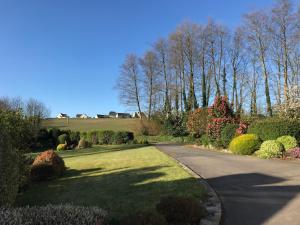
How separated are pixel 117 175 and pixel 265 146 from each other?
768 cm

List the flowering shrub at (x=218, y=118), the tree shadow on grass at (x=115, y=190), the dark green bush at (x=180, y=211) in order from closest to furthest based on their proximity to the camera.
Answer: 1. the dark green bush at (x=180, y=211)
2. the tree shadow on grass at (x=115, y=190)
3. the flowering shrub at (x=218, y=118)

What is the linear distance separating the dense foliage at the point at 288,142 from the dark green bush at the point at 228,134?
19.5 feet

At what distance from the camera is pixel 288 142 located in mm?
16328

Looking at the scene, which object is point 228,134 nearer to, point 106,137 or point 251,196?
point 251,196

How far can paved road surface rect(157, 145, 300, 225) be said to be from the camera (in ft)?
20.8

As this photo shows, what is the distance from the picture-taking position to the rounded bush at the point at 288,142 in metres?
16.1

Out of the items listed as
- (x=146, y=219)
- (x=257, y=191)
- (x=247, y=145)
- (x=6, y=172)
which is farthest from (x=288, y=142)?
(x=6, y=172)

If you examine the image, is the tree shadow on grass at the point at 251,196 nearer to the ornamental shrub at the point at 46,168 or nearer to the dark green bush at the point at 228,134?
the ornamental shrub at the point at 46,168

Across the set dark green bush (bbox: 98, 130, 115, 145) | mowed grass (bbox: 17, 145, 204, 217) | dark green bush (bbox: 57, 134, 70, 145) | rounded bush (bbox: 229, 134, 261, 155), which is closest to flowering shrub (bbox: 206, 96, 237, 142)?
rounded bush (bbox: 229, 134, 261, 155)

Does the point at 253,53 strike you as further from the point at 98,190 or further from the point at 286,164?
the point at 98,190

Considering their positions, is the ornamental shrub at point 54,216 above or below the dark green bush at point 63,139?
below

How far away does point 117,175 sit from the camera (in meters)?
11.8

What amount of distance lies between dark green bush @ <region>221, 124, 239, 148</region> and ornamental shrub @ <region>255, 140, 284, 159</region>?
21.6ft

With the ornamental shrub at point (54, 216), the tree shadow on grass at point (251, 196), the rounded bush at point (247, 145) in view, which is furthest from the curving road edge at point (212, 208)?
the rounded bush at point (247, 145)
